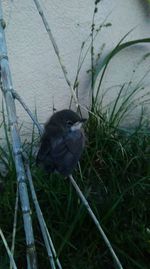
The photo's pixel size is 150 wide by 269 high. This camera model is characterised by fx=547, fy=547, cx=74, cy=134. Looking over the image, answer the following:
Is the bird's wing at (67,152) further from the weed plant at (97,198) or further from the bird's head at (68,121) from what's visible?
the weed plant at (97,198)

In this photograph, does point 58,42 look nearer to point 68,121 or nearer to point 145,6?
point 145,6

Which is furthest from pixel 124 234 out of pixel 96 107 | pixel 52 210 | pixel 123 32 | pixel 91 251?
pixel 123 32

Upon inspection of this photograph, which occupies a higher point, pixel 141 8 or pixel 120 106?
pixel 141 8

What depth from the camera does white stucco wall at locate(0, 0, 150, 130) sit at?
3.09 meters

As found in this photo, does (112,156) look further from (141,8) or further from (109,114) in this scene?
(141,8)

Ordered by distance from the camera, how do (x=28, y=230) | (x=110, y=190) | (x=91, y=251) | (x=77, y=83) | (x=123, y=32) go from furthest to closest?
(x=123, y=32)
(x=77, y=83)
(x=110, y=190)
(x=91, y=251)
(x=28, y=230)

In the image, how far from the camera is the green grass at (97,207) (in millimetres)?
2646

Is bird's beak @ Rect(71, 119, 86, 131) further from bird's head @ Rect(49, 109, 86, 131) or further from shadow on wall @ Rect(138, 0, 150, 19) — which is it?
shadow on wall @ Rect(138, 0, 150, 19)

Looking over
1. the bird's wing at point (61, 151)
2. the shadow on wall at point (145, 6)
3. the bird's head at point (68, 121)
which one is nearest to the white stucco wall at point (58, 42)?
the shadow on wall at point (145, 6)

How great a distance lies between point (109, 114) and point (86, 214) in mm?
933

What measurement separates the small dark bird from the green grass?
74cm

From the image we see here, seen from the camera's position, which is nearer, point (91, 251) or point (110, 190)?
point (91, 251)

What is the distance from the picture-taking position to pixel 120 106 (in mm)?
3482

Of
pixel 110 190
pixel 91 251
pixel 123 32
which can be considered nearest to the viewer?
pixel 91 251
